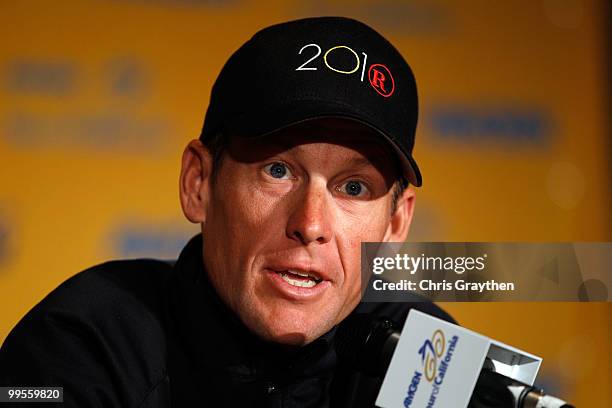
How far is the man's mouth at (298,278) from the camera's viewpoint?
1220 millimetres

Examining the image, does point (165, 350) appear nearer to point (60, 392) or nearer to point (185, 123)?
point (60, 392)

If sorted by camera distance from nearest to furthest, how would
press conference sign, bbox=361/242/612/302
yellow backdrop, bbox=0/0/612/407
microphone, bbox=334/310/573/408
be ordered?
1. microphone, bbox=334/310/573/408
2. press conference sign, bbox=361/242/612/302
3. yellow backdrop, bbox=0/0/612/407

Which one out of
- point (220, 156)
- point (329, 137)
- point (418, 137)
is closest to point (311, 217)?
point (329, 137)

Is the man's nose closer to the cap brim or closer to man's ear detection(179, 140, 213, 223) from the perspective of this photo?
the cap brim

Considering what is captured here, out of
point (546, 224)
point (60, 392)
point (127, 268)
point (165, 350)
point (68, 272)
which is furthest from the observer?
point (546, 224)

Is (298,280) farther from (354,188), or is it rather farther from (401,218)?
(401,218)

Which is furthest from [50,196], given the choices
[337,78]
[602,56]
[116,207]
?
[602,56]

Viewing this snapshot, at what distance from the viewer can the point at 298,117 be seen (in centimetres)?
120

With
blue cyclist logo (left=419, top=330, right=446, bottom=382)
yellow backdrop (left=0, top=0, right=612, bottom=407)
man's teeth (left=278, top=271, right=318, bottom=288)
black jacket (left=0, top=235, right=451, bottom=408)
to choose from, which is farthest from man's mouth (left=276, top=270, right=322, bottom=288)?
yellow backdrop (left=0, top=0, right=612, bottom=407)

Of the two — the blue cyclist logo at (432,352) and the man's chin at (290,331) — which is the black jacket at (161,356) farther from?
the blue cyclist logo at (432,352)

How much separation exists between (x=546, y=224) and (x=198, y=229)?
0.94 meters

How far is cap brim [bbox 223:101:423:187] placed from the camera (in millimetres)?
1200

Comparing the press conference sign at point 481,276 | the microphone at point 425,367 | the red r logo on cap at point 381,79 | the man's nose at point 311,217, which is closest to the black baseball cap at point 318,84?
the red r logo on cap at point 381,79

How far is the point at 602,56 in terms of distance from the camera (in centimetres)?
256
